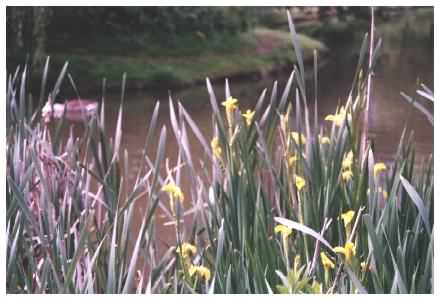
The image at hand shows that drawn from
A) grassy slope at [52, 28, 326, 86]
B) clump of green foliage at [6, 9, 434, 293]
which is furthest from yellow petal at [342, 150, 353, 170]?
grassy slope at [52, 28, 326, 86]

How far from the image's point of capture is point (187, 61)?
10.5 meters

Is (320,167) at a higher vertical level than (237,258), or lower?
higher

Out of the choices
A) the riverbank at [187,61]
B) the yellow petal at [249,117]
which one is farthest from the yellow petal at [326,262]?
the riverbank at [187,61]

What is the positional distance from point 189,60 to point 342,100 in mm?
7789

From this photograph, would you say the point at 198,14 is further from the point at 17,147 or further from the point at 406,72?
the point at 17,147

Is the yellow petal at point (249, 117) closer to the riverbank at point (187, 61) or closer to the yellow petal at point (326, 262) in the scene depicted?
the yellow petal at point (326, 262)

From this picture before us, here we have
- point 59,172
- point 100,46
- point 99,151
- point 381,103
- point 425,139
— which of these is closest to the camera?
point 99,151

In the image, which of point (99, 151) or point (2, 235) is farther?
point (99, 151)

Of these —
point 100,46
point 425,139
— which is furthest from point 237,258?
point 100,46

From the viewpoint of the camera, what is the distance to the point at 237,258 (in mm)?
1166

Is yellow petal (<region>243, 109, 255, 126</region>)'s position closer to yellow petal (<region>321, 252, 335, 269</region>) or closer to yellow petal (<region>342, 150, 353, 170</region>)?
yellow petal (<region>342, 150, 353, 170</region>)

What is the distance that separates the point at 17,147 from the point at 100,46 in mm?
8225

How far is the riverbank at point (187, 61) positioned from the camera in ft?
28.8

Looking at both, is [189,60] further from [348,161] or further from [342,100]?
[348,161]
